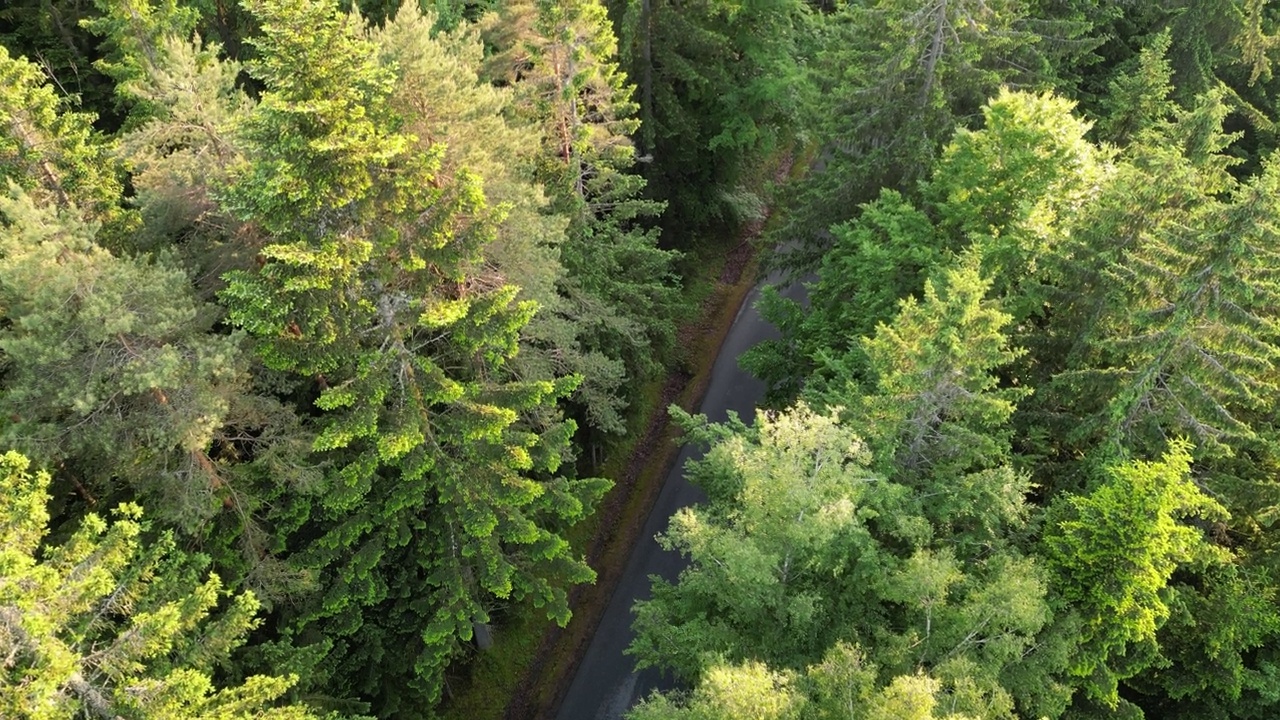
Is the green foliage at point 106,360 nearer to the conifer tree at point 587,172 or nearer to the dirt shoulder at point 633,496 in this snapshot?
the conifer tree at point 587,172

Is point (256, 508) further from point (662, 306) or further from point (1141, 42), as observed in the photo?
point (1141, 42)

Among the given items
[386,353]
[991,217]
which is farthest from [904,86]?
[386,353]

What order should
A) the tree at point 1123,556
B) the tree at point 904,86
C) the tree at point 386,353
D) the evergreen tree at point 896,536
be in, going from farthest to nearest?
the tree at point 904,86 < the evergreen tree at point 896,536 < the tree at point 1123,556 < the tree at point 386,353

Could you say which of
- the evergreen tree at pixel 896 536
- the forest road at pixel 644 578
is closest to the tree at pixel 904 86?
the forest road at pixel 644 578

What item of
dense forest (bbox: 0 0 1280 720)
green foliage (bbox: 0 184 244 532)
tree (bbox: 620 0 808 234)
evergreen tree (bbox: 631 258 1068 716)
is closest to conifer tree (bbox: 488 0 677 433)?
dense forest (bbox: 0 0 1280 720)

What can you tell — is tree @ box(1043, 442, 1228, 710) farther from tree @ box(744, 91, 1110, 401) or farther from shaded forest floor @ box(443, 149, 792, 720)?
shaded forest floor @ box(443, 149, 792, 720)

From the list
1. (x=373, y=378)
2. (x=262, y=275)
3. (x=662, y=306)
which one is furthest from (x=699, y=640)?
(x=662, y=306)
